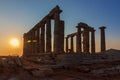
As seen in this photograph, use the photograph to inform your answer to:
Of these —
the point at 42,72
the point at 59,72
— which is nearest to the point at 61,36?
the point at 59,72

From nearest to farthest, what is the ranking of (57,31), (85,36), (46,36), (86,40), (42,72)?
(42,72) < (57,31) < (46,36) < (86,40) < (85,36)

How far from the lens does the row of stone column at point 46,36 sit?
27.9 m

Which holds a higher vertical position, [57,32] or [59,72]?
[57,32]

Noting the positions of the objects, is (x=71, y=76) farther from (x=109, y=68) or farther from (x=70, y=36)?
(x=70, y=36)

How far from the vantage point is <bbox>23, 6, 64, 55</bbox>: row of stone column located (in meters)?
27.9

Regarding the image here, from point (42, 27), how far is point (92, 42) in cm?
838

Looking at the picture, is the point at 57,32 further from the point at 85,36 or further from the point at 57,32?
the point at 85,36

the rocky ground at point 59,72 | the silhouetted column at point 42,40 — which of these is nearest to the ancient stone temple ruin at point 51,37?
the silhouetted column at point 42,40

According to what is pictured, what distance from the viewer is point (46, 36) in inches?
1282

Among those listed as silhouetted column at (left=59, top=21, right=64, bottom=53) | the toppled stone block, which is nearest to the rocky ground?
the toppled stone block

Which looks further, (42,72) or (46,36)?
(46,36)

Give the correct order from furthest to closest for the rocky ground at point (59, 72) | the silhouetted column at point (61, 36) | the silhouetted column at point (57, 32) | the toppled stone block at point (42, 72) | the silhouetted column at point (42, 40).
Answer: the silhouetted column at point (42, 40) < the silhouetted column at point (61, 36) < the silhouetted column at point (57, 32) < the toppled stone block at point (42, 72) < the rocky ground at point (59, 72)

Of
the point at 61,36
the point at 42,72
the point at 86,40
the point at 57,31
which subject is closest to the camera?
the point at 42,72

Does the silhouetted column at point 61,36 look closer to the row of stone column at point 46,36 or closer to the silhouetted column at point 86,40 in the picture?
the row of stone column at point 46,36
